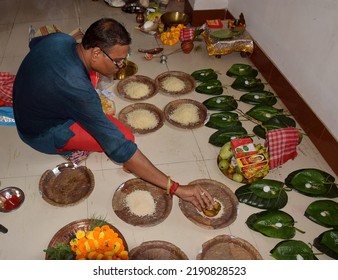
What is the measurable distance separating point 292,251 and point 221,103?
169 cm

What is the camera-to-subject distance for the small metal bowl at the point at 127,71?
3760 millimetres

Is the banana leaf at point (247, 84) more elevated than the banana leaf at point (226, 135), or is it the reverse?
the banana leaf at point (247, 84)

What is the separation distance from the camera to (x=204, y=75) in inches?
151

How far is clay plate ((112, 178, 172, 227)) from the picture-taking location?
7.91 ft

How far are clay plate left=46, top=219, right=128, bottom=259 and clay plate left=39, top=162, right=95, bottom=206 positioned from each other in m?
0.21

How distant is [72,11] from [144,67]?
2.17 m

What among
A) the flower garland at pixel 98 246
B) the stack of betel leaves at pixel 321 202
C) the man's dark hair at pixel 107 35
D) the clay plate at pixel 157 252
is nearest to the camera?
the man's dark hair at pixel 107 35

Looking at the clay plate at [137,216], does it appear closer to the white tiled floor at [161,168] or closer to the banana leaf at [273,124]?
the white tiled floor at [161,168]

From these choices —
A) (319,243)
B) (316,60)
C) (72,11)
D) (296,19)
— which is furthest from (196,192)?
Result: (72,11)

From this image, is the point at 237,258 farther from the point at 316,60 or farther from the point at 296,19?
the point at 296,19

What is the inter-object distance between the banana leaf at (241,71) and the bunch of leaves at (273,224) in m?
1.94

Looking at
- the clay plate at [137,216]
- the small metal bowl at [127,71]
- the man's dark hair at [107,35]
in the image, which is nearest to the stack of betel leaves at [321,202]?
the clay plate at [137,216]

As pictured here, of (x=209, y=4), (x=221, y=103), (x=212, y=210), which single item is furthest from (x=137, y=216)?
(x=209, y=4)
